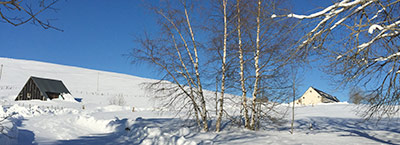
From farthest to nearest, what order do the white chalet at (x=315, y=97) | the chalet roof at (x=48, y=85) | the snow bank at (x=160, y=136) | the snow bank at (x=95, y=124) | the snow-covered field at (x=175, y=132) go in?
the white chalet at (x=315, y=97), the chalet roof at (x=48, y=85), the snow bank at (x=95, y=124), the snow bank at (x=160, y=136), the snow-covered field at (x=175, y=132)

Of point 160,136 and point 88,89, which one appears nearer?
point 160,136

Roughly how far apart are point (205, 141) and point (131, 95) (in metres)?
53.2

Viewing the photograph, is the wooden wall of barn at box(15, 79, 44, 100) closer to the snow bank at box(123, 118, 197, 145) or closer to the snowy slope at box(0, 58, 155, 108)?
the snowy slope at box(0, 58, 155, 108)

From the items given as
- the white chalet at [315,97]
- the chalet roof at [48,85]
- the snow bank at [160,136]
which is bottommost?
the snow bank at [160,136]

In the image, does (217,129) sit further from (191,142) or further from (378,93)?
(378,93)

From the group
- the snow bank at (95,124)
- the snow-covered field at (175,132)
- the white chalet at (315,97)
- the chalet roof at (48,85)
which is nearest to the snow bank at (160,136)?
the snow-covered field at (175,132)

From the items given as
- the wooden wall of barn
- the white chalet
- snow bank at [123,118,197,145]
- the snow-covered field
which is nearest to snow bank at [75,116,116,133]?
the snow-covered field

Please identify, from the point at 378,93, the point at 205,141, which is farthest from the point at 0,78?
the point at 378,93

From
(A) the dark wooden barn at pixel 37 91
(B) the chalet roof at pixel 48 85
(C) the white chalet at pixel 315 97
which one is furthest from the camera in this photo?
(C) the white chalet at pixel 315 97

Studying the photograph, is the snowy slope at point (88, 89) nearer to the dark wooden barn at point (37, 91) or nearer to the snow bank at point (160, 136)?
the dark wooden barn at point (37, 91)

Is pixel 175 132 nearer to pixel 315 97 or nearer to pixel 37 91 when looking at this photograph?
pixel 37 91

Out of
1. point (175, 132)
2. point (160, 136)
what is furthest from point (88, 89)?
point (160, 136)

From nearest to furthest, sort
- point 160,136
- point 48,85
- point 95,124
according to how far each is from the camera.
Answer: point 160,136
point 95,124
point 48,85

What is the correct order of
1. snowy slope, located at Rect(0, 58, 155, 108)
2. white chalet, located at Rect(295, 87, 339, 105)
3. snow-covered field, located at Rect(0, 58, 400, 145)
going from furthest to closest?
white chalet, located at Rect(295, 87, 339, 105)
snowy slope, located at Rect(0, 58, 155, 108)
snow-covered field, located at Rect(0, 58, 400, 145)
